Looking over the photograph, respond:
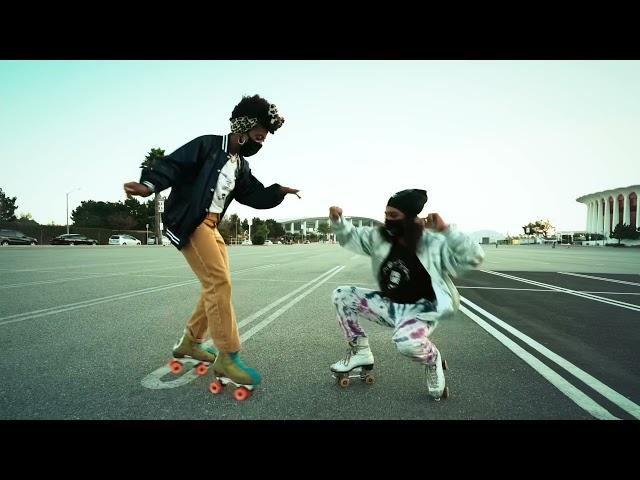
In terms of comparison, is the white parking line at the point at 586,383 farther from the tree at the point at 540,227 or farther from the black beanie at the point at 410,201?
the tree at the point at 540,227

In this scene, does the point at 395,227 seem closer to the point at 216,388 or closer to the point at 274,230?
the point at 216,388

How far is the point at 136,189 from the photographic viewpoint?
275cm

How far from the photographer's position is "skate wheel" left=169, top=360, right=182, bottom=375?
11.5 feet

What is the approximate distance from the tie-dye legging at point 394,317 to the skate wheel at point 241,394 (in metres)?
0.93

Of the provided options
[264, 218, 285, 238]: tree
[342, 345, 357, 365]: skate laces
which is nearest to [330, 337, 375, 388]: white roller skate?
[342, 345, 357, 365]: skate laces

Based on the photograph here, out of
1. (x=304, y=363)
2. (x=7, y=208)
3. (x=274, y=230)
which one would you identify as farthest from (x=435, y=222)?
(x=274, y=230)

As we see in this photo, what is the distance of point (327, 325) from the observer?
5.72 metres

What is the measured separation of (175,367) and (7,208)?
113 meters

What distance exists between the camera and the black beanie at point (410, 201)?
3102 millimetres
